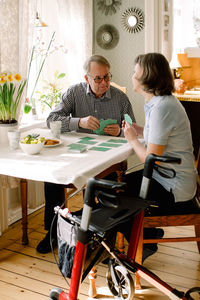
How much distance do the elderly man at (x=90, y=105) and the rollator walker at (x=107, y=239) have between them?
75 cm

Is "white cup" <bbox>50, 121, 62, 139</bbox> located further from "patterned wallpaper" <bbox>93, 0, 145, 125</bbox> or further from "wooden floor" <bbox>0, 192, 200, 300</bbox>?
"patterned wallpaper" <bbox>93, 0, 145, 125</bbox>

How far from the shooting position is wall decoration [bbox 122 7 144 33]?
11.7 ft

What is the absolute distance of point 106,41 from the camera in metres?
3.75

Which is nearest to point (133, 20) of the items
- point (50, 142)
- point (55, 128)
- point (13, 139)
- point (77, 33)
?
point (77, 33)

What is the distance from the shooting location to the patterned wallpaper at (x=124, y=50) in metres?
3.64

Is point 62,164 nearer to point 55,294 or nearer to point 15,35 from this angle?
point 55,294

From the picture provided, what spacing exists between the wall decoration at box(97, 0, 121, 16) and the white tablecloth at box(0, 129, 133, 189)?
199 centimetres

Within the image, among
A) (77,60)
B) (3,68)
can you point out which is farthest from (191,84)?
(3,68)

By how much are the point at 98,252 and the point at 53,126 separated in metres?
0.91

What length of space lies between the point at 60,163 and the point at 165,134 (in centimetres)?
54

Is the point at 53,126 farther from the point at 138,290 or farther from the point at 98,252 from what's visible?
the point at 138,290

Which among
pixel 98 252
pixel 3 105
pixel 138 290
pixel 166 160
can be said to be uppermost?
pixel 3 105

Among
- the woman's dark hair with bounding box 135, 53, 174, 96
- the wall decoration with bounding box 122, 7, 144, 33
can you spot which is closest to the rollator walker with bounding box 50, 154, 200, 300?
the woman's dark hair with bounding box 135, 53, 174, 96

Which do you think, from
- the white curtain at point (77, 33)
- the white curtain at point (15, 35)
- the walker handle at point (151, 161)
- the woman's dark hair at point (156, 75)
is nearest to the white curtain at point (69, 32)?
the white curtain at point (77, 33)
